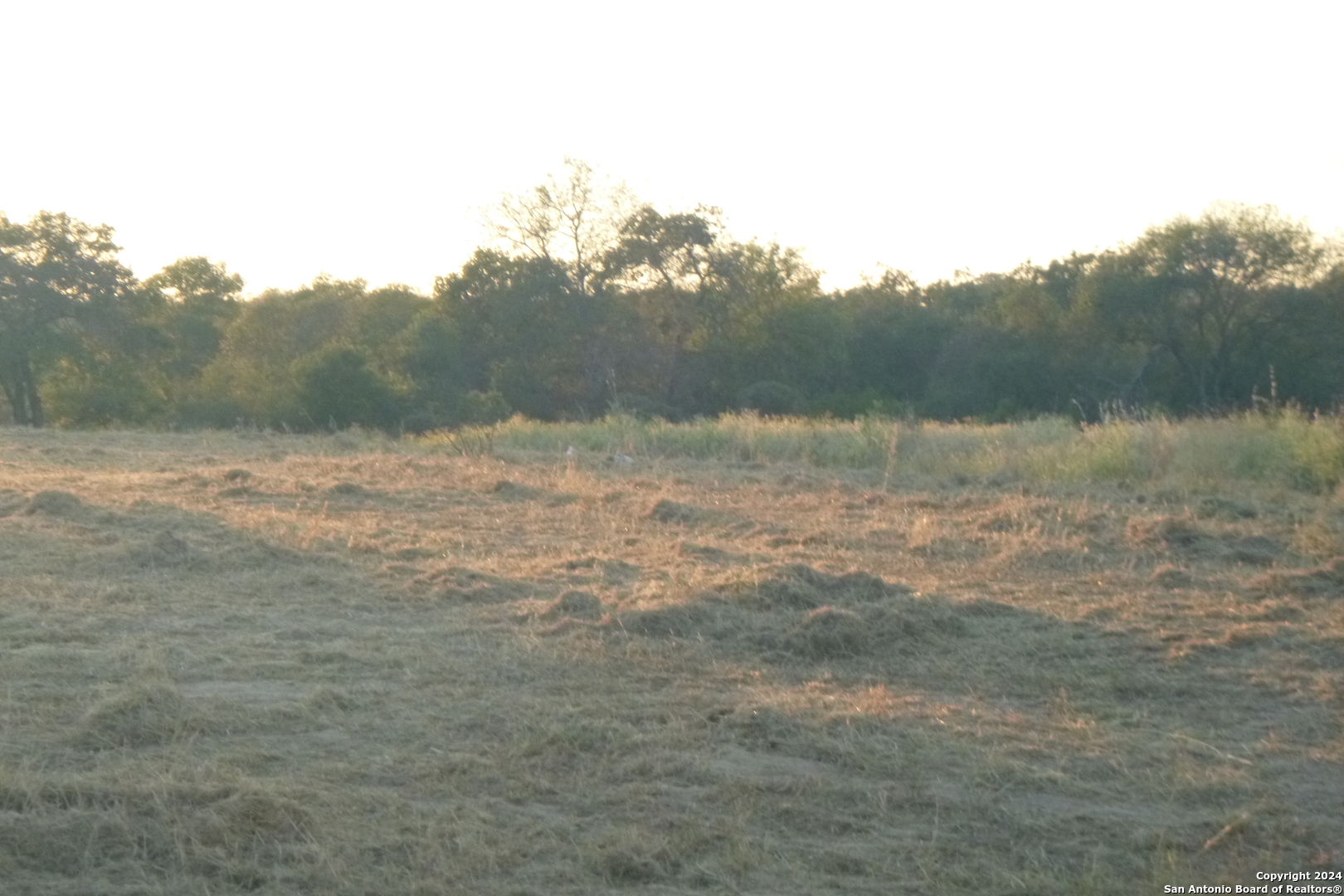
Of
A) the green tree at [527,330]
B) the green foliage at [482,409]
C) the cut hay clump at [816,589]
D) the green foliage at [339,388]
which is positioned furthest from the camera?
the green tree at [527,330]

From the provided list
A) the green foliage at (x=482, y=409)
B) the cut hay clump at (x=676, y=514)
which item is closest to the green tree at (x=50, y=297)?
the green foliage at (x=482, y=409)

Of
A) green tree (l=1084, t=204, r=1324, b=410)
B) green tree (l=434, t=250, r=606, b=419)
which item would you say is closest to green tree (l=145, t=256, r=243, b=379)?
green tree (l=434, t=250, r=606, b=419)

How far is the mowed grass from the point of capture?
3.55 m

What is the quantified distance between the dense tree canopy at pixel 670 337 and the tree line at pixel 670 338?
0.23ft

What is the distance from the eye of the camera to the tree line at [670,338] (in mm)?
31672

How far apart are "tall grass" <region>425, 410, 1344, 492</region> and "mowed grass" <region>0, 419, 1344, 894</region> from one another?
9.40 feet

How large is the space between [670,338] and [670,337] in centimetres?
3

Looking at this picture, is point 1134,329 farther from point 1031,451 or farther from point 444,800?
point 444,800

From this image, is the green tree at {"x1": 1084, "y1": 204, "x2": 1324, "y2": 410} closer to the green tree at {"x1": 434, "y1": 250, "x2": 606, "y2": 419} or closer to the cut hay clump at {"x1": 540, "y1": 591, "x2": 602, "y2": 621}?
the green tree at {"x1": 434, "y1": 250, "x2": 606, "y2": 419}

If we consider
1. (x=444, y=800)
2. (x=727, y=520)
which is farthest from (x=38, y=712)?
(x=727, y=520)

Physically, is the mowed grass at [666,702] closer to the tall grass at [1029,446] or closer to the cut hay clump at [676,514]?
the cut hay clump at [676,514]

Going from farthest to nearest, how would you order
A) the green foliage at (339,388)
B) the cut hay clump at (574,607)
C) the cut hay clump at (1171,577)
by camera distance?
the green foliage at (339,388) → the cut hay clump at (1171,577) → the cut hay clump at (574,607)

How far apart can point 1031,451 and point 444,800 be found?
42.3 ft

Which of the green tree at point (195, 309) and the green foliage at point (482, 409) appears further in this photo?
the green tree at point (195, 309)
